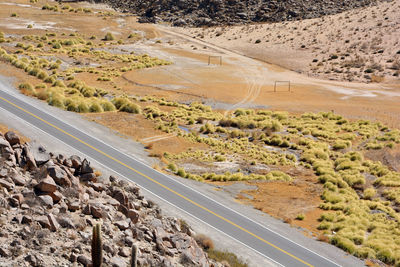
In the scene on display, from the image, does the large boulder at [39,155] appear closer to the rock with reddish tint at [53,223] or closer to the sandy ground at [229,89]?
the rock with reddish tint at [53,223]

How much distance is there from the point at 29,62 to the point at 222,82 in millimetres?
29025

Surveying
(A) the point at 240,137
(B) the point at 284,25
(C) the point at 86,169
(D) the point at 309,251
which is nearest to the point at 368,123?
(A) the point at 240,137

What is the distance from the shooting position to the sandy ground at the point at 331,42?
89.6 meters

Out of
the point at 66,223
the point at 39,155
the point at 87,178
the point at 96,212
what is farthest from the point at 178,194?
the point at 66,223

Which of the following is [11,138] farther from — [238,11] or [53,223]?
[238,11]

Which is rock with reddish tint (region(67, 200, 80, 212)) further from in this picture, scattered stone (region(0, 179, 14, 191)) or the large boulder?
the large boulder

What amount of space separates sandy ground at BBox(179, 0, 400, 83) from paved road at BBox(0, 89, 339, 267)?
55.2 metres

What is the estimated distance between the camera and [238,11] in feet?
430

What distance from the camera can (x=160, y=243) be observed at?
23203mm

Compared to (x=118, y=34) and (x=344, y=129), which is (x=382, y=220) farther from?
(x=118, y=34)

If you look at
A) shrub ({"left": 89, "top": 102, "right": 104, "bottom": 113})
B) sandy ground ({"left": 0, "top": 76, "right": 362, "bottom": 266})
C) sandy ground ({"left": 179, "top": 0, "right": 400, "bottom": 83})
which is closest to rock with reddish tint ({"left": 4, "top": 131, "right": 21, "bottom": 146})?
sandy ground ({"left": 0, "top": 76, "right": 362, "bottom": 266})

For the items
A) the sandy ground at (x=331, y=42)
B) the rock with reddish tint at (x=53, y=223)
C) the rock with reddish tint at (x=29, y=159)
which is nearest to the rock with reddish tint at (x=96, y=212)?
Answer: the rock with reddish tint at (x=53, y=223)

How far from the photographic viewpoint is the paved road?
2972 centimetres

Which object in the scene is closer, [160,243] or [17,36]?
[160,243]
